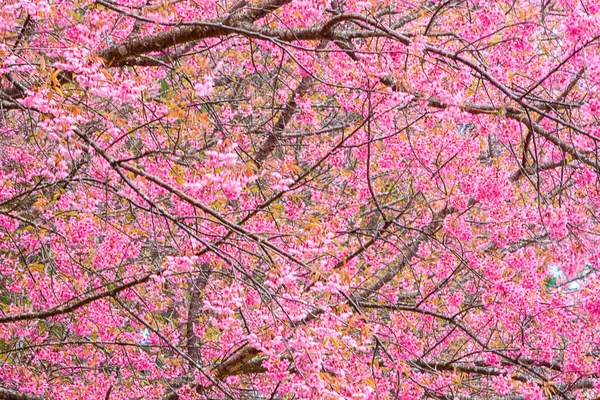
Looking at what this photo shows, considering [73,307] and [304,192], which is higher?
[304,192]

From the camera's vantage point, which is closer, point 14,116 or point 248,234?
point 248,234

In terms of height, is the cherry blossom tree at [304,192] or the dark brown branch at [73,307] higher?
the cherry blossom tree at [304,192]

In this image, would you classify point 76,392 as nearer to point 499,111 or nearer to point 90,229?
point 90,229

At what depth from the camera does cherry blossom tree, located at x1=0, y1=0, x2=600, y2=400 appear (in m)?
4.01

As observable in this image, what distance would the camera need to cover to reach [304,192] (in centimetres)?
978

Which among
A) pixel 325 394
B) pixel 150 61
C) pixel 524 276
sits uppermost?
pixel 150 61

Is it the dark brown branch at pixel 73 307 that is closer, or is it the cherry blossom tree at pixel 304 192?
the cherry blossom tree at pixel 304 192

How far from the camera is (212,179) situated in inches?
146

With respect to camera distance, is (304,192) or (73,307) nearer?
(73,307)

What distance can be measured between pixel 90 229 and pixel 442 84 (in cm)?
296

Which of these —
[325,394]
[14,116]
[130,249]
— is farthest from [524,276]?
[14,116]

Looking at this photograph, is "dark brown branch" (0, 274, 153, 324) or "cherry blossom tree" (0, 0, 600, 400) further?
"dark brown branch" (0, 274, 153, 324)

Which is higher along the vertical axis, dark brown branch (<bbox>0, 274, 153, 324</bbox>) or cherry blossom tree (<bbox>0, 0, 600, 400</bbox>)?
cherry blossom tree (<bbox>0, 0, 600, 400</bbox>)

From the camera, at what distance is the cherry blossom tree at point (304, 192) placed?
4.01 meters
